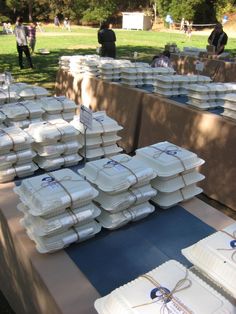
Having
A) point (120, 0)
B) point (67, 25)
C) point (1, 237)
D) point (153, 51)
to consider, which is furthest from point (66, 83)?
point (120, 0)

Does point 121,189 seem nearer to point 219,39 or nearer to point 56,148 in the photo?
point 56,148

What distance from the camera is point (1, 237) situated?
3.01 meters

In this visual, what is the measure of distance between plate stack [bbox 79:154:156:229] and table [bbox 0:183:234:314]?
18.1 inches

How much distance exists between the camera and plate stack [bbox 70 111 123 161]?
391cm

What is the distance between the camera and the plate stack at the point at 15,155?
134 inches

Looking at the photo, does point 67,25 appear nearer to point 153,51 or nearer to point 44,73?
point 153,51

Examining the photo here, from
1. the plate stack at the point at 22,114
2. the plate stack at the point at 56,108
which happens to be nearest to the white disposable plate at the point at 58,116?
the plate stack at the point at 56,108

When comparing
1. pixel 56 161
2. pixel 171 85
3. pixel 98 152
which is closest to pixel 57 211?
pixel 56 161

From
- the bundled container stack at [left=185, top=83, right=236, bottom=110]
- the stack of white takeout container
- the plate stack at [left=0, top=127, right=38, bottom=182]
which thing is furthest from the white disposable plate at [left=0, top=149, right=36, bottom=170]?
the bundled container stack at [left=185, top=83, right=236, bottom=110]

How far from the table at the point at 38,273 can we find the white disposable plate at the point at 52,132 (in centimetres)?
62

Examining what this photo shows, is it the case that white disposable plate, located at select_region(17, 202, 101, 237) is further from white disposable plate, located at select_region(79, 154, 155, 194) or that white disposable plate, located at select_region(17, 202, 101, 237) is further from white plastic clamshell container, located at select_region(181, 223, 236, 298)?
white plastic clamshell container, located at select_region(181, 223, 236, 298)

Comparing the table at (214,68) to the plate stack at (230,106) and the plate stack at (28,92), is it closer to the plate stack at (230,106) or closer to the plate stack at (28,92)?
the plate stack at (230,106)

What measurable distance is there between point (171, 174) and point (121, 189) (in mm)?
540

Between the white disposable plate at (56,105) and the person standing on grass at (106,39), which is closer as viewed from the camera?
the white disposable plate at (56,105)
